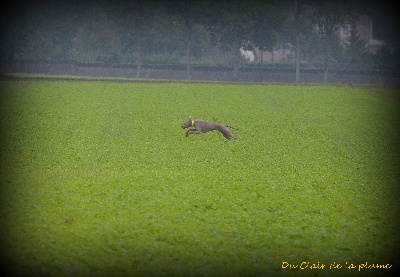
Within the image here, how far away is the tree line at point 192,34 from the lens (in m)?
67.7

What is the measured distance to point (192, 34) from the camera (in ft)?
265

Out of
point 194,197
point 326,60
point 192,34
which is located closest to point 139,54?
point 192,34

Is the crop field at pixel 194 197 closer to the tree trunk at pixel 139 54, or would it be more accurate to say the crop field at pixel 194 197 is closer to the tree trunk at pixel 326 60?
the tree trunk at pixel 326 60

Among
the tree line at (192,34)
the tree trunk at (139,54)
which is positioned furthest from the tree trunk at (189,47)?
the tree trunk at (139,54)

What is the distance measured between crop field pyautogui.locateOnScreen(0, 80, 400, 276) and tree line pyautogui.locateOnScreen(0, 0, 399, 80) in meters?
41.0

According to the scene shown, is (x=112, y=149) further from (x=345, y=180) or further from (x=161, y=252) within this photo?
(x=161, y=252)

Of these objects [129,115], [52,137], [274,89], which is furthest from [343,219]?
[274,89]

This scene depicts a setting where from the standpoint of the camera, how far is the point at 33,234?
10.3m

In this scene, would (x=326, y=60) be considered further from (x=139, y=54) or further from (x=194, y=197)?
(x=194, y=197)

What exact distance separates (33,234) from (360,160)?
1158 centimetres

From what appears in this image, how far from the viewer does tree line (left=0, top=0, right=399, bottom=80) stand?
67.7 meters

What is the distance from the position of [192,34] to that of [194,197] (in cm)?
6898

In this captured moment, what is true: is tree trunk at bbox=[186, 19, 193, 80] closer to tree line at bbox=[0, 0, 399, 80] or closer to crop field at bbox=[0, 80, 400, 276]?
tree line at bbox=[0, 0, 399, 80]

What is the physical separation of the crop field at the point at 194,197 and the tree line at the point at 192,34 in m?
41.0
